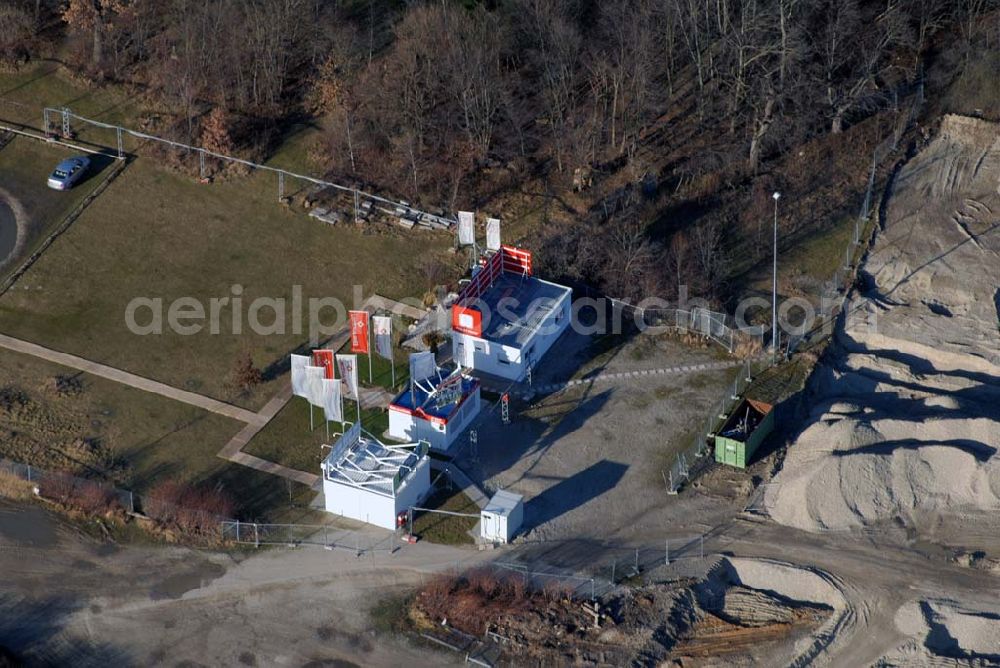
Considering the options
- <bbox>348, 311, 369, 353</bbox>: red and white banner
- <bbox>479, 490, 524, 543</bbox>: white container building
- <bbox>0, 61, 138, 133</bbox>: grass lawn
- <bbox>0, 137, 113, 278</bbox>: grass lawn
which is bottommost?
<bbox>479, 490, 524, 543</bbox>: white container building

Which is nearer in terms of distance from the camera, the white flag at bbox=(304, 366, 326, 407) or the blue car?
the white flag at bbox=(304, 366, 326, 407)

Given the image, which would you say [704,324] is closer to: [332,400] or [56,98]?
[332,400]

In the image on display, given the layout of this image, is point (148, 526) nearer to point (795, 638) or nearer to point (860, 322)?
point (795, 638)

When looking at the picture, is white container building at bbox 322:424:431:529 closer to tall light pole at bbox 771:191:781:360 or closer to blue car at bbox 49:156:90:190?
tall light pole at bbox 771:191:781:360

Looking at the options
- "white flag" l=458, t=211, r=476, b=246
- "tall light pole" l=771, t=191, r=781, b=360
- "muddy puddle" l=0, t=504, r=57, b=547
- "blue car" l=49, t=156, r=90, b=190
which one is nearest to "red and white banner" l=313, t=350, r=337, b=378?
"white flag" l=458, t=211, r=476, b=246

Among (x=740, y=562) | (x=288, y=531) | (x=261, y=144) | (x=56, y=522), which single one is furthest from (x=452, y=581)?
(x=261, y=144)

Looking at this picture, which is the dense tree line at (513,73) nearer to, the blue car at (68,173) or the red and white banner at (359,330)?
the blue car at (68,173)
